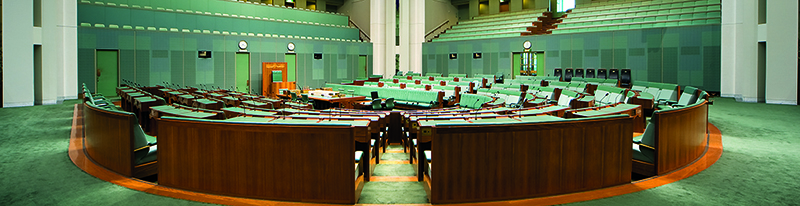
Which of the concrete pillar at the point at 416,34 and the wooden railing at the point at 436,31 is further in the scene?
the wooden railing at the point at 436,31

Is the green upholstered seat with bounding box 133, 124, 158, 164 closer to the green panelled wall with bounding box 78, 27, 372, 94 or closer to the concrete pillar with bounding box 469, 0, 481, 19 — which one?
the green panelled wall with bounding box 78, 27, 372, 94

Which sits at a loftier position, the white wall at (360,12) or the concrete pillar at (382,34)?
the white wall at (360,12)

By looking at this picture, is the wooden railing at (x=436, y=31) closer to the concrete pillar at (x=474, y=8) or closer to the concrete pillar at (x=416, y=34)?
the concrete pillar at (x=474, y=8)

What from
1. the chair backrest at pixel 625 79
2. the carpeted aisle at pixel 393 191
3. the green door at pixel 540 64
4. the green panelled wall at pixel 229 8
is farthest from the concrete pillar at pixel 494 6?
the carpeted aisle at pixel 393 191

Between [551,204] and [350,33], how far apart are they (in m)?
21.1

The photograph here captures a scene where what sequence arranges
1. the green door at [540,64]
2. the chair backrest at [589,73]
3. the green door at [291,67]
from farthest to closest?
the green door at [291,67], the green door at [540,64], the chair backrest at [589,73]

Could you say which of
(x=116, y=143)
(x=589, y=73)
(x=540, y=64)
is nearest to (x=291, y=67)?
(x=540, y=64)

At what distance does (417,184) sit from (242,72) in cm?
1605

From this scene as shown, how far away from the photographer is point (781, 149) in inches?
223

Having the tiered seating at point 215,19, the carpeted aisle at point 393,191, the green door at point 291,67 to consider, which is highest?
the tiered seating at point 215,19

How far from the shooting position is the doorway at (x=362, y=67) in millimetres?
23181

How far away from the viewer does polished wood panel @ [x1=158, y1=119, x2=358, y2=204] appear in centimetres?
336

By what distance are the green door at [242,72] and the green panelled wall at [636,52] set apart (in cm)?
1044

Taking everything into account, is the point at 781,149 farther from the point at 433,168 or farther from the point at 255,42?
the point at 255,42
